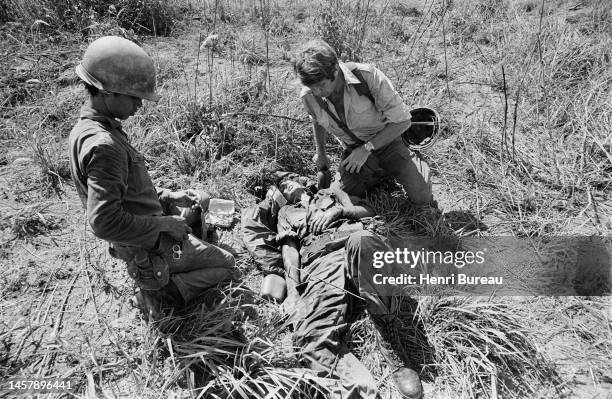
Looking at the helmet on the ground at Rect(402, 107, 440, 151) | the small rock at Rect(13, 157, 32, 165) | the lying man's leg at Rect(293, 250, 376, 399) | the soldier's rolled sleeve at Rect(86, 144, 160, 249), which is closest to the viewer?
the soldier's rolled sleeve at Rect(86, 144, 160, 249)

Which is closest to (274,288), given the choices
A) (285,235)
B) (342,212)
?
(285,235)

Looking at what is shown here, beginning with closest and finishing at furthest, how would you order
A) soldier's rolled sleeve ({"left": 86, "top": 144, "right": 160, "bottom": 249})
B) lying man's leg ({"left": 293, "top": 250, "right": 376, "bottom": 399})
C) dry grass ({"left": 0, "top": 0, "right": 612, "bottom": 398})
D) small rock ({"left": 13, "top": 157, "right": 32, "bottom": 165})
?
soldier's rolled sleeve ({"left": 86, "top": 144, "right": 160, "bottom": 249})
lying man's leg ({"left": 293, "top": 250, "right": 376, "bottom": 399})
dry grass ({"left": 0, "top": 0, "right": 612, "bottom": 398})
small rock ({"left": 13, "top": 157, "right": 32, "bottom": 165})

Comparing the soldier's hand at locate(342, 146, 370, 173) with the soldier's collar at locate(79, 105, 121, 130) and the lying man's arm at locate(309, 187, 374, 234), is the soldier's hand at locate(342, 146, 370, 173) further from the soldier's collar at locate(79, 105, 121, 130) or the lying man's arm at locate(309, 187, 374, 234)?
the soldier's collar at locate(79, 105, 121, 130)

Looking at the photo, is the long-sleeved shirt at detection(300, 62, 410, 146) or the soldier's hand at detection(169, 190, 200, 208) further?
the long-sleeved shirt at detection(300, 62, 410, 146)

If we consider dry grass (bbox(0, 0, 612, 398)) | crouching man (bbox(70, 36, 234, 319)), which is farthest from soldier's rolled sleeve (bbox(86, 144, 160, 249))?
dry grass (bbox(0, 0, 612, 398))

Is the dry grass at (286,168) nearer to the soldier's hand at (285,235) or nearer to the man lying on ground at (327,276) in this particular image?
the man lying on ground at (327,276)

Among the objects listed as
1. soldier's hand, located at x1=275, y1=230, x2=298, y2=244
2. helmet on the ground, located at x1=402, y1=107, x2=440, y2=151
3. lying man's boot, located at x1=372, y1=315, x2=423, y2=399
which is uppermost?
helmet on the ground, located at x1=402, y1=107, x2=440, y2=151

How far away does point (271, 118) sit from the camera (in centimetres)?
403

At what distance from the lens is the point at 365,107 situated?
314 centimetres

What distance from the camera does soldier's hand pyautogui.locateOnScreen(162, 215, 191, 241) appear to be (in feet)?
7.59

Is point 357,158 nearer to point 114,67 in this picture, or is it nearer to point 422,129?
point 422,129

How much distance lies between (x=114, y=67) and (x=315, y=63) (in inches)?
48.3

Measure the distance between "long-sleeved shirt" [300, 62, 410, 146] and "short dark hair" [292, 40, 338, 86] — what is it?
0.30 m

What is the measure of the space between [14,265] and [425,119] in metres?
3.37
